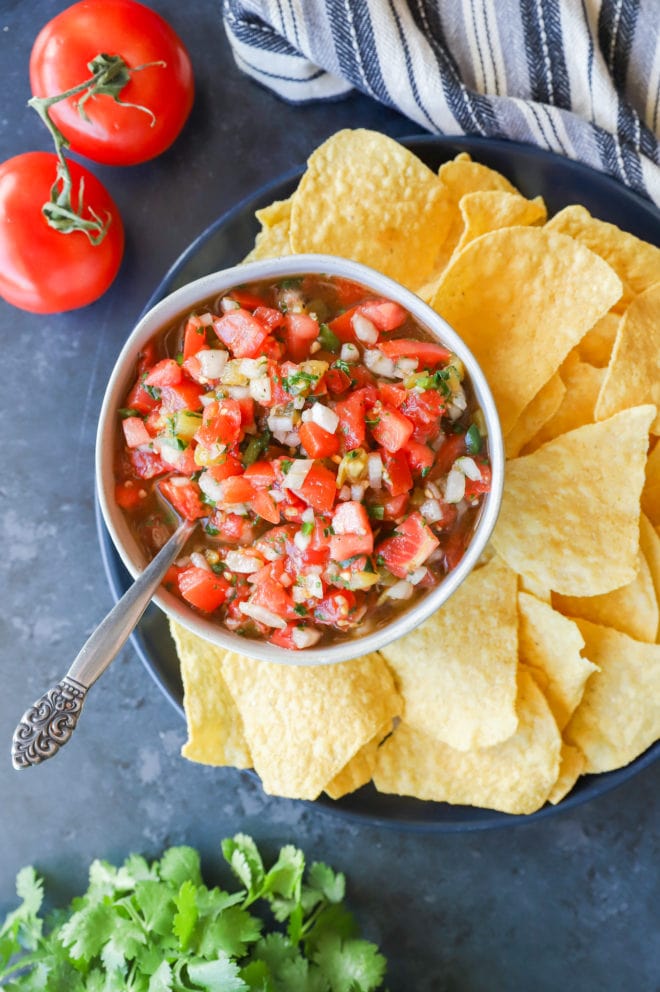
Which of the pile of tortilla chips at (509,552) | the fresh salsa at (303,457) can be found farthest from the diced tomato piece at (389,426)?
the pile of tortilla chips at (509,552)

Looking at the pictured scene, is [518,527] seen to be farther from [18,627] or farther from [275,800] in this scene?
[18,627]

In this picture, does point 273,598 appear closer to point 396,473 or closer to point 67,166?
point 396,473

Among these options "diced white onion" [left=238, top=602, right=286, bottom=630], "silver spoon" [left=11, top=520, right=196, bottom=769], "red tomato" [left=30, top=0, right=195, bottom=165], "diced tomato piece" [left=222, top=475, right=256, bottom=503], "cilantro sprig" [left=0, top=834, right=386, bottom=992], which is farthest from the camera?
"cilantro sprig" [left=0, top=834, right=386, bottom=992]

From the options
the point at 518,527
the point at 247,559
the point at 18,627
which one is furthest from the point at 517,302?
the point at 18,627

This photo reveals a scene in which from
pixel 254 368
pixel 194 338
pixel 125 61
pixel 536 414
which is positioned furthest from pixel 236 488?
pixel 125 61

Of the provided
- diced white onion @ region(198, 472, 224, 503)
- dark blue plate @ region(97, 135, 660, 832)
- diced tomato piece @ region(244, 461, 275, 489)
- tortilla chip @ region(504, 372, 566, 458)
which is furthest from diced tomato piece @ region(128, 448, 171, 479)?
tortilla chip @ region(504, 372, 566, 458)

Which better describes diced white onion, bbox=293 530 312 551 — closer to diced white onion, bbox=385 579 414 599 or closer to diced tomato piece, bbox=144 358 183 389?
diced white onion, bbox=385 579 414 599
